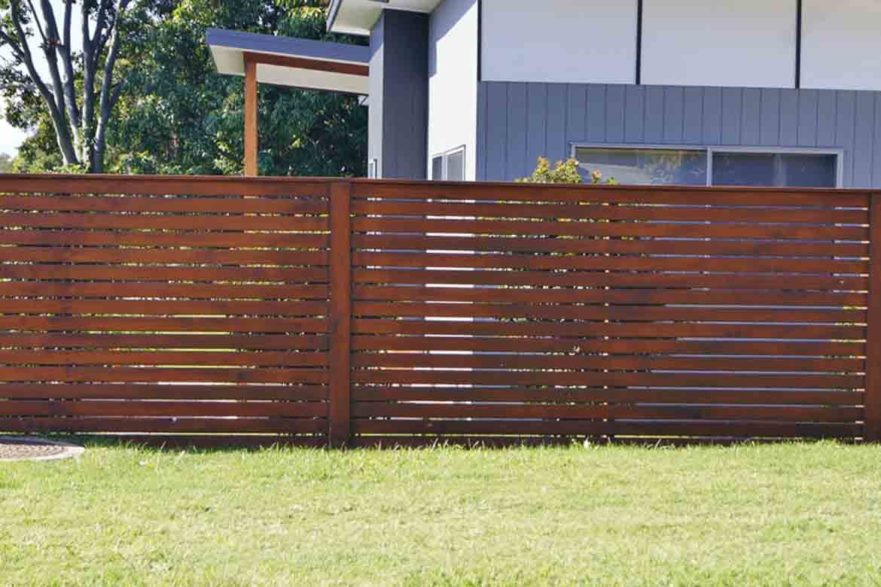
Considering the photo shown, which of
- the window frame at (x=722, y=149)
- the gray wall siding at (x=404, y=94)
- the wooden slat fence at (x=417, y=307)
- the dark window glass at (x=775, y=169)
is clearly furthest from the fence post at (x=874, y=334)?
the gray wall siding at (x=404, y=94)

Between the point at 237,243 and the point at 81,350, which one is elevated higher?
the point at 237,243

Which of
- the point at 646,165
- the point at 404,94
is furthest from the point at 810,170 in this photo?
the point at 404,94

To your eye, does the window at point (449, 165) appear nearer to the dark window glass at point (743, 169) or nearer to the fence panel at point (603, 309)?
the dark window glass at point (743, 169)

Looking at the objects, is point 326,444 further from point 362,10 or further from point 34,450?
point 362,10

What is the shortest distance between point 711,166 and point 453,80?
2.62m

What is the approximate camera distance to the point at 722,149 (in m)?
10.2

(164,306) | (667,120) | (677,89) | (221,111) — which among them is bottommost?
(164,306)

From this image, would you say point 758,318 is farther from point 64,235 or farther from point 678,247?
point 64,235

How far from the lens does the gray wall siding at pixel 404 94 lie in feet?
42.4

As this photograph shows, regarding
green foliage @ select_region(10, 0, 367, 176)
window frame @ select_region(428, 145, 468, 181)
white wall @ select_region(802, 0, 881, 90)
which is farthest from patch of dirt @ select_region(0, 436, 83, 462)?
green foliage @ select_region(10, 0, 367, 176)

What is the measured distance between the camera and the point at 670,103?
10125 mm

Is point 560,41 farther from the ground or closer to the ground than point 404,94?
farther from the ground

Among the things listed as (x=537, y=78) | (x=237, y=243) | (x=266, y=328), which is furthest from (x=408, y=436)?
(x=537, y=78)

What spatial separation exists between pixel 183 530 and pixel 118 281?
7.84ft
